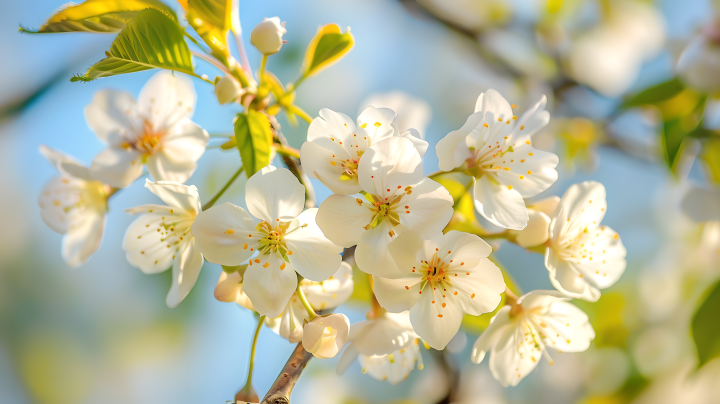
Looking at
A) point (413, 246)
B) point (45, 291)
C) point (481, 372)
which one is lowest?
point (481, 372)

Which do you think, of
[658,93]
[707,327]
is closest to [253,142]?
[707,327]

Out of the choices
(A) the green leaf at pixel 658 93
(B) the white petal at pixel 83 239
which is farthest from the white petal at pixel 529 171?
(B) the white petal at pixel 83 239

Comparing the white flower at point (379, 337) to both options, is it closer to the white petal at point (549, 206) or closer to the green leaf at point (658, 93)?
the white petal at point (549, 206)

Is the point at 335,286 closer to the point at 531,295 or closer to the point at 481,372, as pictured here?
the point at 531,295

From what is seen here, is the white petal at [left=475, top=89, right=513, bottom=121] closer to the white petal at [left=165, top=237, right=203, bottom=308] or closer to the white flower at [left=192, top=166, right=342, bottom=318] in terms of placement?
the white flower at [left=192, top=166, right=342, bottom=318]

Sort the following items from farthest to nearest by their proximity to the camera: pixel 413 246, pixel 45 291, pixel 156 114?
pixel 45 291 < pixel 156 114 < pixel 413 246

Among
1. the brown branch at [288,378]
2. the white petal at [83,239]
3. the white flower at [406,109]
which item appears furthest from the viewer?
the white flower at [406,109]

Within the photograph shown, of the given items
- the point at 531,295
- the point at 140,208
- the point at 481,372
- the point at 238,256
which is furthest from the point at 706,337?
the point at 481,372

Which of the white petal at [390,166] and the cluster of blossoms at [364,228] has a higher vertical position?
the white petal at [390,166]
